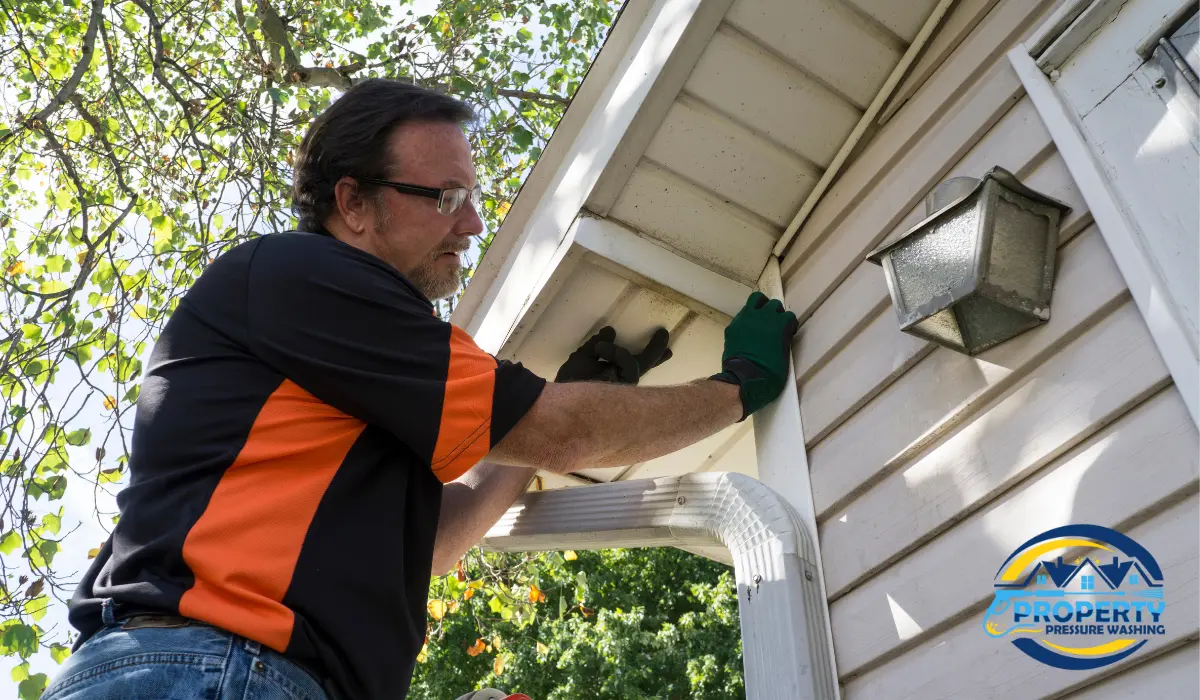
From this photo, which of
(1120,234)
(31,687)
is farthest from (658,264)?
(31,687)

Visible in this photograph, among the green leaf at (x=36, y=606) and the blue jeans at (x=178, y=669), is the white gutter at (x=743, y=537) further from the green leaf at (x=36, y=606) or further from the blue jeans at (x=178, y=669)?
the green leaf at (x=36, y=606)

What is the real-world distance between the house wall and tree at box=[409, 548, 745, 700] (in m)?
10.8

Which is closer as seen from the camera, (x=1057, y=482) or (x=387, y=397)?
(x=1057, y=482)

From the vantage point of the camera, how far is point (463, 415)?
1.67 meters

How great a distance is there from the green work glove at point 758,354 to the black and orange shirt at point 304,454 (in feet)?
1.89

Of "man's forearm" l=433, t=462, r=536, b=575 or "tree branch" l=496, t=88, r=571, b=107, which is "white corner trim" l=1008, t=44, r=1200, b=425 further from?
"tree branch" l=496, t=88, r=571, b=107

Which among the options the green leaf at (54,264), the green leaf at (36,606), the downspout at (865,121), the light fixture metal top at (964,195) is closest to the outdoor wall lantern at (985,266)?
the light fixture metal top at (964,195)

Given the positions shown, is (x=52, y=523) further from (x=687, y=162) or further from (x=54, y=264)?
(x=687, y=162)

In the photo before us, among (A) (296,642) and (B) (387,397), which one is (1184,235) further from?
(A) (296,642)

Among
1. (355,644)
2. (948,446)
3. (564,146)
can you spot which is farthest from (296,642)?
(564,146)

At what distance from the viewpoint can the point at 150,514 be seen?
1515 millimetres

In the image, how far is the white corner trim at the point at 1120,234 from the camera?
128cm

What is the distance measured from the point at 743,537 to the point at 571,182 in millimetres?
989

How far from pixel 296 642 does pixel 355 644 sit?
10 centimetres
